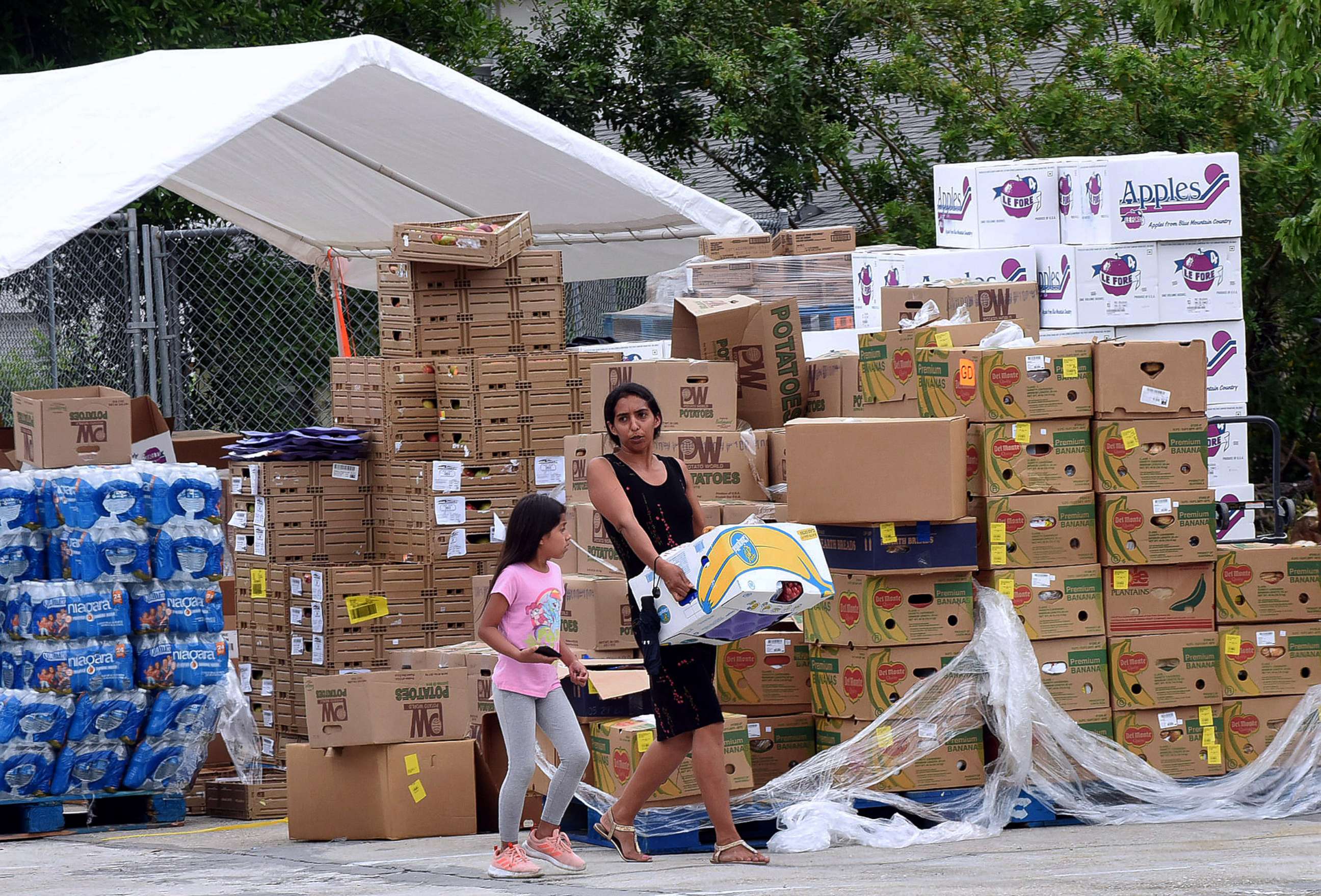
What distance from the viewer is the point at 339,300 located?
41.8 feet

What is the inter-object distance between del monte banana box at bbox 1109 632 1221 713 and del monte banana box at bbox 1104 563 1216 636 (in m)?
0.04

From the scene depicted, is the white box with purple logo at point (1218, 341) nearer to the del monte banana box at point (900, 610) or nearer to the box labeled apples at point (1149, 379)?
the box labeled apples at point (1149, 379)

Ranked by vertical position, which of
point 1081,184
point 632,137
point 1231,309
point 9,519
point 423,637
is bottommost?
point 423,637

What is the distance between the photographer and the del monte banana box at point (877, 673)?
272 inches

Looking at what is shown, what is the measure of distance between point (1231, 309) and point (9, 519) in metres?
6.35

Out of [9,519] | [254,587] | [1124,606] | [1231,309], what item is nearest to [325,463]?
[254,587]

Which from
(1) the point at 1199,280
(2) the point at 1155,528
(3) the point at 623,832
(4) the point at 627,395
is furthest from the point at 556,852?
(1) the point at 1199,280

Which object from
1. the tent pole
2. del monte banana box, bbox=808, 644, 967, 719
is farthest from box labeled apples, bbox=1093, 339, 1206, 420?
the tent pole

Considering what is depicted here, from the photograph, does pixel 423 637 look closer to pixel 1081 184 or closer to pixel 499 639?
pixel 499 639

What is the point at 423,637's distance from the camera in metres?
8.83

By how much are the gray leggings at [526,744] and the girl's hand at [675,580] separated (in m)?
0.57

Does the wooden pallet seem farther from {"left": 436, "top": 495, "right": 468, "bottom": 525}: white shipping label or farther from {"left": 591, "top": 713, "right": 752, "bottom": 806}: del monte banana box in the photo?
{"left": 591, "top": 713, "right": 752, "bottom": 806}: del monte banana box

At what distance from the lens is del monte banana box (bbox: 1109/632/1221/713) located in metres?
7.20

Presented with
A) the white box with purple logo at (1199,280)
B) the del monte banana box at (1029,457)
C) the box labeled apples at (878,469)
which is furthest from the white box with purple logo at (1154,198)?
the box labeled apples at (878,469)
